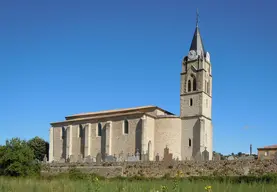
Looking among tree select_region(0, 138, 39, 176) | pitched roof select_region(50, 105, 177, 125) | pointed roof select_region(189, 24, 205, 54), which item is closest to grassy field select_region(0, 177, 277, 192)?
tree select_region(0, 138, 39, 176)

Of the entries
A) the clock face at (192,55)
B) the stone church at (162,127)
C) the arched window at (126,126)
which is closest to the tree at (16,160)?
the stone church at (162,127)

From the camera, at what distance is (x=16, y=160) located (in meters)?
27.8

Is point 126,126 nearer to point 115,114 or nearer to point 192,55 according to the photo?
point 115,114

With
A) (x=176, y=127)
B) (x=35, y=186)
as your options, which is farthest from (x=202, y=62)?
(x=35, y=186)

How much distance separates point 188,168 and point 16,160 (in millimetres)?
14286

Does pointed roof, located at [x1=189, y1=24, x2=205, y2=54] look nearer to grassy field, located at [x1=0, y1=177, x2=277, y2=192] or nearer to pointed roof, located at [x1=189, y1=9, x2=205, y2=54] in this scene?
pointed roof, located at [x1=189, y1=9, x2=205, y2=54]

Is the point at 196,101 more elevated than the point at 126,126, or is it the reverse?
the point at 196,101

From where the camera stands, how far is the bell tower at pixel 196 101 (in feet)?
134

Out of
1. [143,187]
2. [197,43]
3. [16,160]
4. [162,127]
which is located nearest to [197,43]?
[197,43]

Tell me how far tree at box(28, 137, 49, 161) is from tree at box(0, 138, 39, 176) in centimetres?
2581

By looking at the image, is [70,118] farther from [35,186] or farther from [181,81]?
[35,186]

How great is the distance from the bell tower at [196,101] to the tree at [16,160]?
19.4 m

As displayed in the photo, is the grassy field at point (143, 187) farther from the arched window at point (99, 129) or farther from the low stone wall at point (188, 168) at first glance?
the arched window at point (99, 129)

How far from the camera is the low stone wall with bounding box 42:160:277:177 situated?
992 inches
